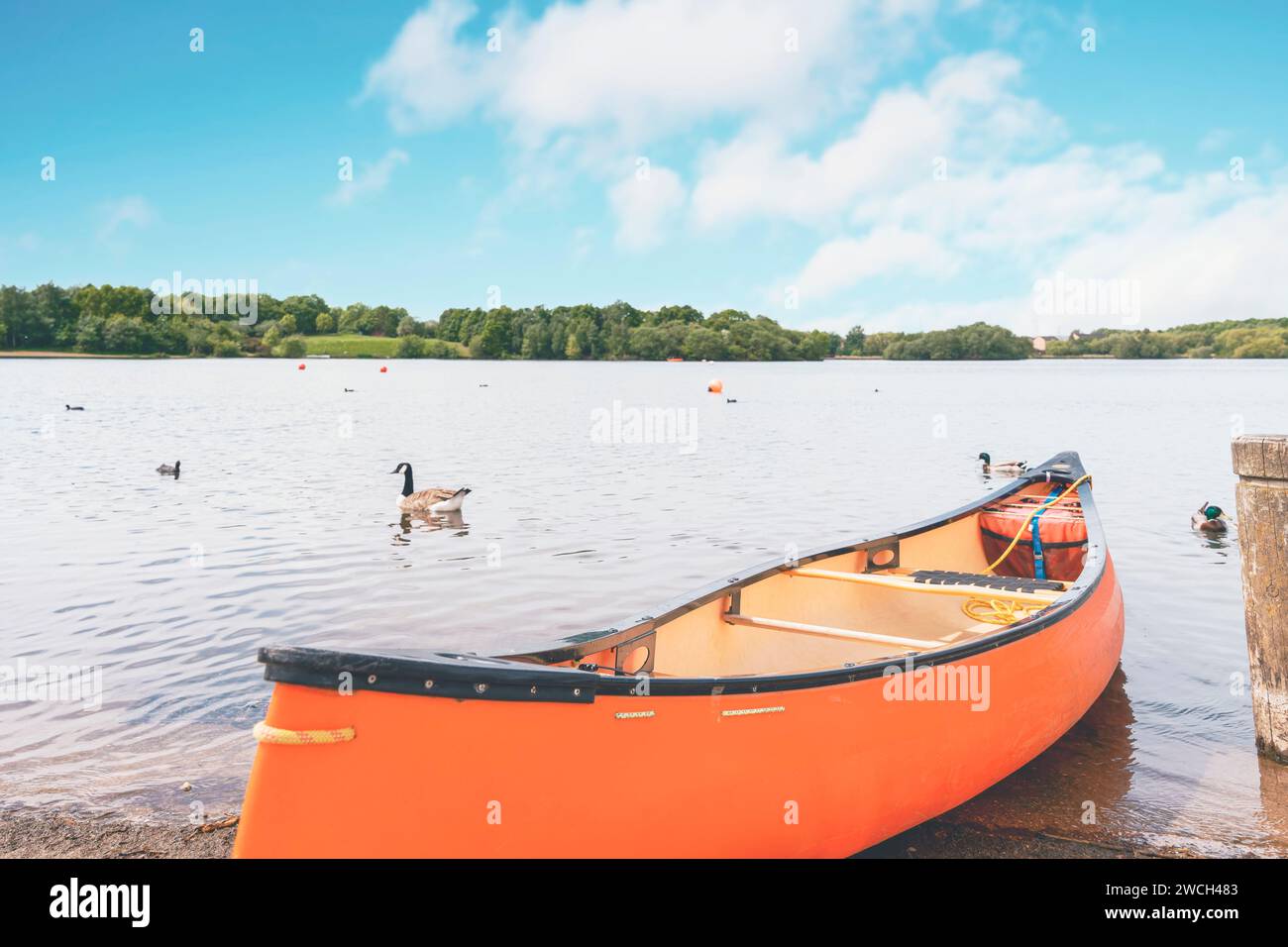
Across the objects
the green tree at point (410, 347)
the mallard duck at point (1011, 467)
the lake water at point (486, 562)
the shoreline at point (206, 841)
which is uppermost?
the green tree at point (410, 347)

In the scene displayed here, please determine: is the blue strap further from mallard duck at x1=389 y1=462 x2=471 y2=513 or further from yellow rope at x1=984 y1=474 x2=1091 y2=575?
mallard duck at x1=389 y1=462 x2=471 y2=513

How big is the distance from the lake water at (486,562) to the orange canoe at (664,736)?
594mm

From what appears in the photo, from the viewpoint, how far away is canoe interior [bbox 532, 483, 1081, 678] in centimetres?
602

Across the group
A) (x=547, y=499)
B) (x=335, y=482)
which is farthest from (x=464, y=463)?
(x=547, y=499)

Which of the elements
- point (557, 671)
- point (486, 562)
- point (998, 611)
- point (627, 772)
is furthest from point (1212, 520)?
point (557, 671)

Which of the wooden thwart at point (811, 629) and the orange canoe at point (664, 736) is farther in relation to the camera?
the wooden thwart at point (811, 629)

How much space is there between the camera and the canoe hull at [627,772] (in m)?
3.71

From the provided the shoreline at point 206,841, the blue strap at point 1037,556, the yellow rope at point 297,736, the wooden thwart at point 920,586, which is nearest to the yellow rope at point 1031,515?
the blue strap at point 1037,556

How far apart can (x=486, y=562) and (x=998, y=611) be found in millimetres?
7311

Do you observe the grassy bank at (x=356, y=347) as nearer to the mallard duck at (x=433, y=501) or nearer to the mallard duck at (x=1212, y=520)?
the mallard duck at (x=433, y=501)

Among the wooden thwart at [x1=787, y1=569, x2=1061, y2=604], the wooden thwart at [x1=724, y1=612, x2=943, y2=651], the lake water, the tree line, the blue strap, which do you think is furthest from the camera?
the tree line

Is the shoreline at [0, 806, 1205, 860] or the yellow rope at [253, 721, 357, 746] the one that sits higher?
the yellow rope at [253, 721, 357, 746]

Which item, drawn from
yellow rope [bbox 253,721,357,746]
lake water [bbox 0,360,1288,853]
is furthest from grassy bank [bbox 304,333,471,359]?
yellow rope [bbox 253,721,357,746]

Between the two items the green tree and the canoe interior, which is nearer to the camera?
the canoe interior
